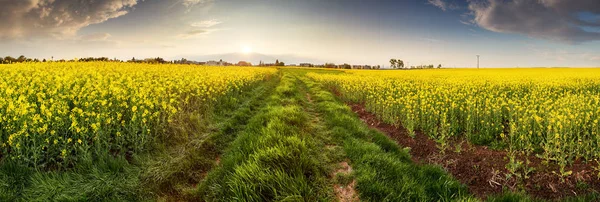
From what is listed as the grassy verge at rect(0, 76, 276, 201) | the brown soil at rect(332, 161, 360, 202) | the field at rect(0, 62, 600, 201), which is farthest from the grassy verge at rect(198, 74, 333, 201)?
the grassy verge at rect(0, 76, 276, 201)

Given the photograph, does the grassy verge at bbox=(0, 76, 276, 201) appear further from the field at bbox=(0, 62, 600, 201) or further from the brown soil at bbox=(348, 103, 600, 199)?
the brown soil at bbox=(348, 103, 600, 199)

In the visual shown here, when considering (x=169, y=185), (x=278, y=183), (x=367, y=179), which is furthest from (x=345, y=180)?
(x=169, y=185)

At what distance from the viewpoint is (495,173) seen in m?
6.21

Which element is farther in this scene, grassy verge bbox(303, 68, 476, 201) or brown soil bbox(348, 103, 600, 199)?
brown soil bbox(348, 103, 600, 199)

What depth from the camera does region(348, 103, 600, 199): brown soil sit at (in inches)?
226

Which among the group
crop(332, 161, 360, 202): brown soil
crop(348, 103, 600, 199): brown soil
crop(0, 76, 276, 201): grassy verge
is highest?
crop(0, 76, 276, 201): grassy verge

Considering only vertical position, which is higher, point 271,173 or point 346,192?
point 271,173

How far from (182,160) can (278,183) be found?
2.58 m

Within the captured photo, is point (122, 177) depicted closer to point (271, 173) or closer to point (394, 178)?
point (271, 173)

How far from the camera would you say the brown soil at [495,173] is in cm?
573

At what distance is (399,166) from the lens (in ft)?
19.3

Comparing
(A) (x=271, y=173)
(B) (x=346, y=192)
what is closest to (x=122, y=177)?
(A) (x=271, y=173)

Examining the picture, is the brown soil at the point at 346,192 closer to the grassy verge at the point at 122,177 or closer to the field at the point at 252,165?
the field at the point at 252,165

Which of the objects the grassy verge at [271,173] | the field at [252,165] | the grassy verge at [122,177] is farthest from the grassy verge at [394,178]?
the grassy verge at [122,177]
